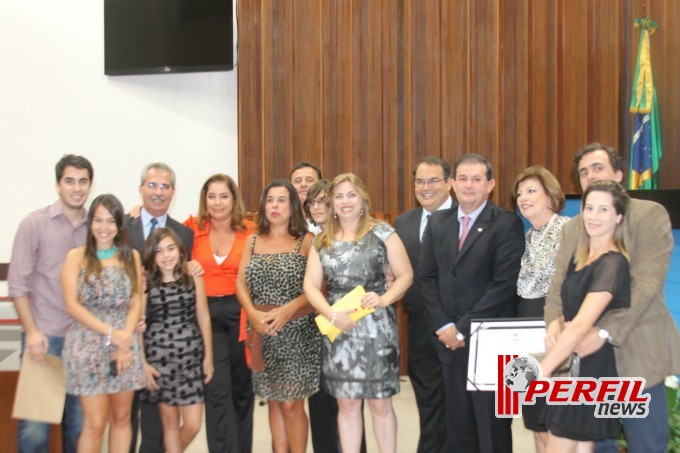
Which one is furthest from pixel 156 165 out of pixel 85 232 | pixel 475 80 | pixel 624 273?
pixel 475 80

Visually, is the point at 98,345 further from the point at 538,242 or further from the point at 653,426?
the point at 653,426

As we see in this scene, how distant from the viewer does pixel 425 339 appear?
310 centimetres

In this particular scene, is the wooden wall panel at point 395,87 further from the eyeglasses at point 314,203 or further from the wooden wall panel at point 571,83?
the eyeglasses at point 314,203

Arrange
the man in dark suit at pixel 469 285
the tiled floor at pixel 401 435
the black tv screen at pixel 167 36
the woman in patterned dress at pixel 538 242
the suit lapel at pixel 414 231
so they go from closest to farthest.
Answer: the woman in patterned dress at pixel 538 242, the man in dark suit at pixel 469 285, the suit lapel at pixel 414 231, the tiled floor at pixel 401 435, the black tv screen at pixel 167 36

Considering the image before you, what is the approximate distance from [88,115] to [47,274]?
2944 millimetres

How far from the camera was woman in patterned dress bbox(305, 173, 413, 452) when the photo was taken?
275cm

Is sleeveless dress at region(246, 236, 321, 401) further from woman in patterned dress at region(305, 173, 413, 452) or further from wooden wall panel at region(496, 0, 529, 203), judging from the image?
wooden wall panel at region(496, 0, 529, 203)

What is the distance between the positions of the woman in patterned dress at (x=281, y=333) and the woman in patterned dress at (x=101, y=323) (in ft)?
1.71

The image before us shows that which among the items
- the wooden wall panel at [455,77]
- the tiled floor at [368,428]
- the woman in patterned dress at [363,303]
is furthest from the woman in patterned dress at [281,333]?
the wooden wall panel at [455,77]

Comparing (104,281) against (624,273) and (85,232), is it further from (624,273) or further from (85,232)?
(624,273)

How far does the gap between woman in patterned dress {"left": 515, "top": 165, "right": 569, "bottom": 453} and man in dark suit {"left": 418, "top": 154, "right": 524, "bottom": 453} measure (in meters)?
0.06

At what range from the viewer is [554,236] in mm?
2674

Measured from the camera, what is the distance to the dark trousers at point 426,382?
10.2 ft

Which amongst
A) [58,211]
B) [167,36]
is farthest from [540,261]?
[167,36]
